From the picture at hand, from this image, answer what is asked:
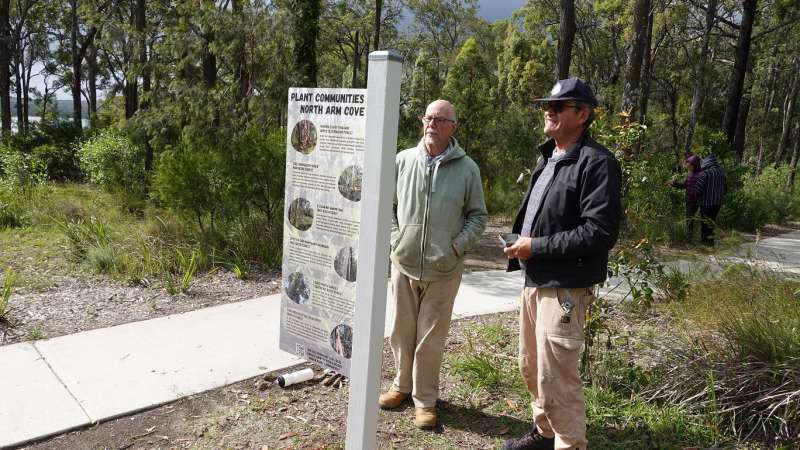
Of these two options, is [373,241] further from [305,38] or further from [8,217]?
[8,217]

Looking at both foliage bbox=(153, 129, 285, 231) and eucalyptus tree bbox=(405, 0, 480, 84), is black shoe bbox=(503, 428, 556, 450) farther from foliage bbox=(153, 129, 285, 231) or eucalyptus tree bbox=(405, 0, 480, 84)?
eucalyptus tree bbox=(405, 0, 480, 84)

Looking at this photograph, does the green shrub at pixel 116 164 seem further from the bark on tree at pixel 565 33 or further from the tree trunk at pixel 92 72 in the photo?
the tree trunk at pixel 92 72

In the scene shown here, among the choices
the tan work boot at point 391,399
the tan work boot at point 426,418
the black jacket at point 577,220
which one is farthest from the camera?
the tan work boot at point 391,399

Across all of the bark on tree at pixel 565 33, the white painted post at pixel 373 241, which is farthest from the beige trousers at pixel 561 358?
the bark on tree at pixel 565 33

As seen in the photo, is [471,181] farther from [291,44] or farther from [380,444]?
[291,44]

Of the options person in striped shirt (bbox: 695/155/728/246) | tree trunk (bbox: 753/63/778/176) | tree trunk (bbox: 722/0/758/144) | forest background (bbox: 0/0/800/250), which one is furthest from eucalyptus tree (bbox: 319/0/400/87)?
tree trunk (bbox: 753/63/778/176)

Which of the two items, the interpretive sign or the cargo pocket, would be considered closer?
the interpretive sign

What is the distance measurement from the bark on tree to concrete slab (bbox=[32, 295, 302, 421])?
28.1ft

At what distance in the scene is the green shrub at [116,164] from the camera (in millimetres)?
11445

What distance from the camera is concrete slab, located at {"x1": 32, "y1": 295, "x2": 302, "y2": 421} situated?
386 cm

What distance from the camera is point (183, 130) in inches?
351

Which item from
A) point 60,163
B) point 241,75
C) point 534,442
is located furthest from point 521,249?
point 60,163

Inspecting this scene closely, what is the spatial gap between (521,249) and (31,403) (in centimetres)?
313

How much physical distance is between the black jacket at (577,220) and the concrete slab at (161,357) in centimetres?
239
